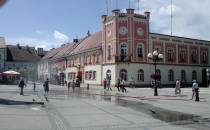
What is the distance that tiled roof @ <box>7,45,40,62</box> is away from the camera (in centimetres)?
10700

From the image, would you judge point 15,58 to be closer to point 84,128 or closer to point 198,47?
point 198,47

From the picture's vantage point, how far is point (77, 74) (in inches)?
2547

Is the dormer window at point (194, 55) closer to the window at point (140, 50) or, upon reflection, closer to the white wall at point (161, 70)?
the white wall at point (161, 70)

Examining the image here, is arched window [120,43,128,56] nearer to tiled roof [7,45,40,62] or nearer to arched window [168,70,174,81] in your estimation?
arched window [168,70,174,81]

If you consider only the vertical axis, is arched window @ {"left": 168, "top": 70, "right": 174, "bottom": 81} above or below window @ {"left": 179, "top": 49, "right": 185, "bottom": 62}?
below

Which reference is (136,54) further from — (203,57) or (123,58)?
(203,57)

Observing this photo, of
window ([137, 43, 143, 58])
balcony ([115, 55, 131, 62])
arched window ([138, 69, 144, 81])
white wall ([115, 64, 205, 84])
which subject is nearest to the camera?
balcony ([115, 55, 131, 62])

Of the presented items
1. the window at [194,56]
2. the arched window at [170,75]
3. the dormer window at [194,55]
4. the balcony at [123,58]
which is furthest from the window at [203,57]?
the balcony at [123,58]

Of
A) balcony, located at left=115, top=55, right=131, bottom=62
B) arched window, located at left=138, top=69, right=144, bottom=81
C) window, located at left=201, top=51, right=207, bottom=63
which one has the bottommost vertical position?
arched window, located at left=138, top=69, right=144, bottom=81

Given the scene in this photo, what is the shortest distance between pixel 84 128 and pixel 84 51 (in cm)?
5134

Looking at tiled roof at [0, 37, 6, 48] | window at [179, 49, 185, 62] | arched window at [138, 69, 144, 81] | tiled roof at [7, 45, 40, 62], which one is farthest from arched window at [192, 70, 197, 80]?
tiled roof at [7, 45, 40, 62]

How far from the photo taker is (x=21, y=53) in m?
111

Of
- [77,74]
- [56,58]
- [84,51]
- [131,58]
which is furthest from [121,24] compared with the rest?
[56,58]

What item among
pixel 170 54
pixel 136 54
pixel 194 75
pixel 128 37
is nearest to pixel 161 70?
pixel 170 54
